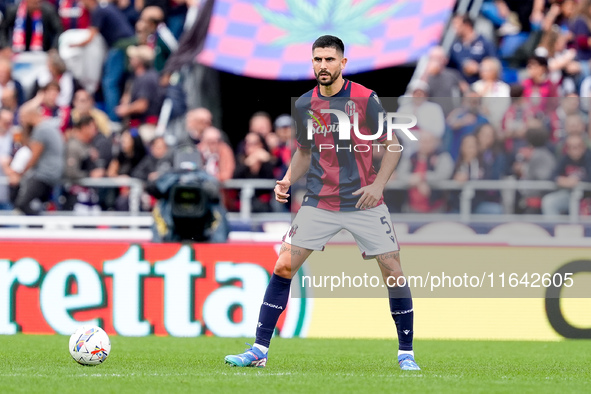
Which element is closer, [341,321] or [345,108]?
[345,108]

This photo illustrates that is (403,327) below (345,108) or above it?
below

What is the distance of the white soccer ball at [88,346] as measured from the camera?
6859mm

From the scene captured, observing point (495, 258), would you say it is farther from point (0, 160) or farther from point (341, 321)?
point (0, 160)

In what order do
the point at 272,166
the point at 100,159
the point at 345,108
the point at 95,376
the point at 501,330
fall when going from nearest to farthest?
the point at 95,376
the point at 345,108
the point at 501,330
the point at 272,166
the point at 100,159

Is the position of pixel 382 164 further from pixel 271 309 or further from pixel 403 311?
pixel 271 309

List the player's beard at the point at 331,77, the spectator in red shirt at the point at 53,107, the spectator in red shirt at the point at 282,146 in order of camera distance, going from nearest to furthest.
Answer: the player's beard at the point at 331,77, the spectator in red shirt at the point at 282,146, the spectator in red shirt at the point at 53,107

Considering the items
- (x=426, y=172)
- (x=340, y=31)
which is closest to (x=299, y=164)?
(x=426, y=172)

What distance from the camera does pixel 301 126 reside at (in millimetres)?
6895

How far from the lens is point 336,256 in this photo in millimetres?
9969

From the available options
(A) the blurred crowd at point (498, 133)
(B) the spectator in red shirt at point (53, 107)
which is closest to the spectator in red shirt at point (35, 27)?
(B) the spectator in red shirt at point (53, 107)

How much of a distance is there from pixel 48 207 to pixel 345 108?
671 cm

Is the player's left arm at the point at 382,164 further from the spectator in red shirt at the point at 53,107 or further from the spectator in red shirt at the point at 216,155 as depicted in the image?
the spectator in red shirt at the point at 53,107

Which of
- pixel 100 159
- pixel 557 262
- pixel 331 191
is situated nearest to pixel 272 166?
pixel 100 159

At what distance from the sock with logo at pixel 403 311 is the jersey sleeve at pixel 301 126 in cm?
107
